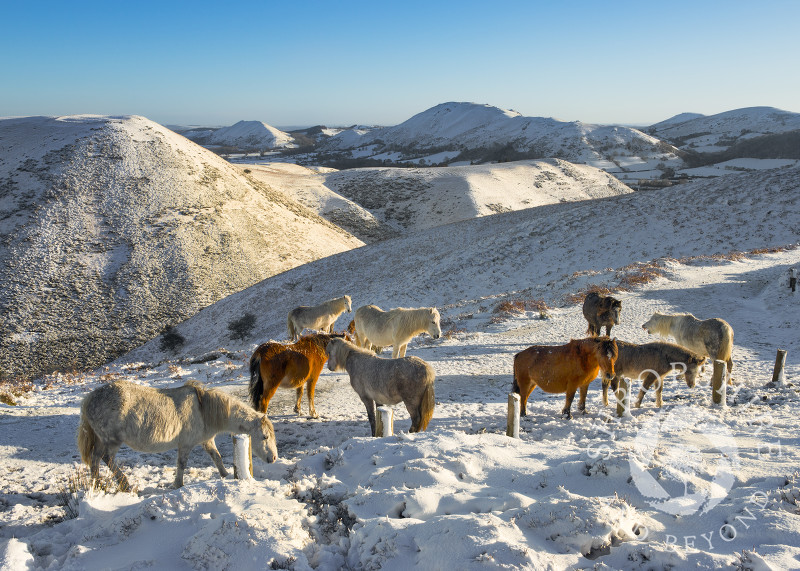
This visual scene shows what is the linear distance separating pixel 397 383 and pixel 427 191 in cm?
6473

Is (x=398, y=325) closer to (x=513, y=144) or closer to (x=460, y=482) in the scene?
(x=460, y=482)

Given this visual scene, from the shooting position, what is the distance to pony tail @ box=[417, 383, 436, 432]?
9758mm

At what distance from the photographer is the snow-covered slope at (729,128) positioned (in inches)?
5689

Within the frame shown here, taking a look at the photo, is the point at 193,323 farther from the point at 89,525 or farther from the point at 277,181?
the point at 277,181

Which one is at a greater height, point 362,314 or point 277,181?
point 277,181

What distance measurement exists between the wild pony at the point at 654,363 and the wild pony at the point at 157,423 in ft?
27.5

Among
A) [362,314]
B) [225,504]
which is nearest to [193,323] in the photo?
[362,314]

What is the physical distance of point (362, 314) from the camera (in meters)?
16.7

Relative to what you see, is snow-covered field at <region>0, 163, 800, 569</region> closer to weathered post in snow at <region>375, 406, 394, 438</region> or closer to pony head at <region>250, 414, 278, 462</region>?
pony head at <region>250, 414, 278, 462</region>

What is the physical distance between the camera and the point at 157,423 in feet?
26.5

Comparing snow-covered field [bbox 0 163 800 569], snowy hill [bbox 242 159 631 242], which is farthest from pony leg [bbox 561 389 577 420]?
snowy hill [bbox 242 159 631 242]

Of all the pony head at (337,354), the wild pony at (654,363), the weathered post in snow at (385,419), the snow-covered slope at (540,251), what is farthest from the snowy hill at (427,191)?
the weathered post in snow at (385,419)

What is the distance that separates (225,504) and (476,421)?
6.60m

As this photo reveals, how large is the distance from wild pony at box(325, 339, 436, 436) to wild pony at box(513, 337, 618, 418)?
250 cm
